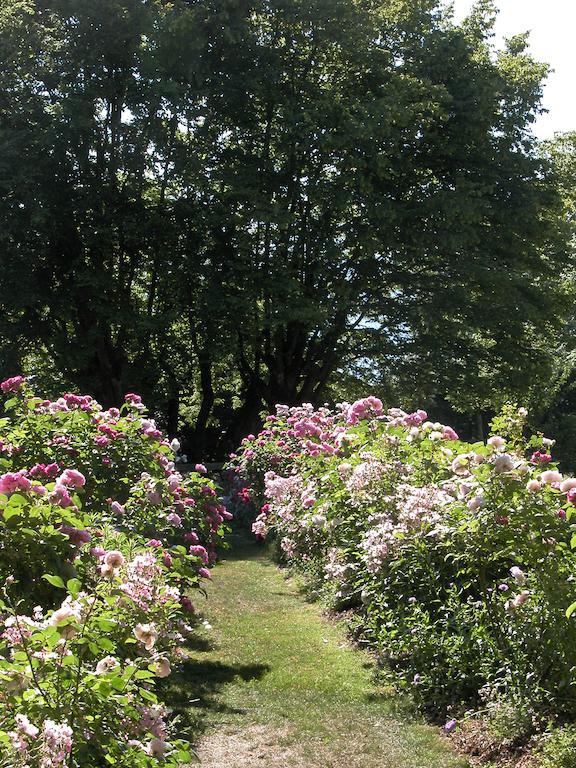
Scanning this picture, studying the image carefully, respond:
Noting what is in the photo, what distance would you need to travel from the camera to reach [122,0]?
58.6ft

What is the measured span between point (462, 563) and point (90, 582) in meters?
2.28

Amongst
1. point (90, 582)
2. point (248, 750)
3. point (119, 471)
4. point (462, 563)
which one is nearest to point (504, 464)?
point (462, 563)

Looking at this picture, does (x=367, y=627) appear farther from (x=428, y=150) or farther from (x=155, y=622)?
(x=428, y=150)

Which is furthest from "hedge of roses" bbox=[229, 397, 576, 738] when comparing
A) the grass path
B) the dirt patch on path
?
the dirt patch on path

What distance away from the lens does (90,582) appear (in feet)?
12.4

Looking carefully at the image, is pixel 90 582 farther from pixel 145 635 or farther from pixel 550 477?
pixel 550 477

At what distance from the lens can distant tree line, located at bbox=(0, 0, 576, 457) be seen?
17.7m

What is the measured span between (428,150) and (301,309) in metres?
5.42

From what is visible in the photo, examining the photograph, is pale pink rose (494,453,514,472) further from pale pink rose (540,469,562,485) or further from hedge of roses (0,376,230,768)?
hedge of roses (0,376,230,768)

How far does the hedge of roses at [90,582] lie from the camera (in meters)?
2.49

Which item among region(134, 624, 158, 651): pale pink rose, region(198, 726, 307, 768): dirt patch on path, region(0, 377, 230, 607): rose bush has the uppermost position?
region(0, 377, 230, 607): rose bush

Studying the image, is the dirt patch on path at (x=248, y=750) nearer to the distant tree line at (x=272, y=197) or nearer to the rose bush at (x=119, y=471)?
the rose bush at (x=119, y=471)

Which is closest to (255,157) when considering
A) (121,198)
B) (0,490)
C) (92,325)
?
(121,198)

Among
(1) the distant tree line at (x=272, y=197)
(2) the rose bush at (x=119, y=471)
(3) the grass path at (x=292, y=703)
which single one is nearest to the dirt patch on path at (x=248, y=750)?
(3) the grass path at (x=292, y=703)
